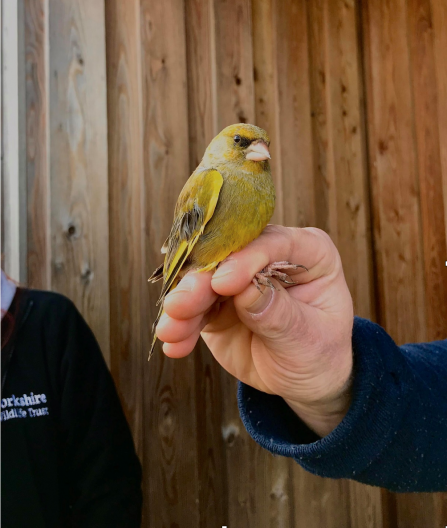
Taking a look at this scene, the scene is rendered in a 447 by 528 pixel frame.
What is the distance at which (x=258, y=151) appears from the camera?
1071 mm

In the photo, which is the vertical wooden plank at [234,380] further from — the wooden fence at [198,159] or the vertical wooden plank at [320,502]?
the vertical wooden plank at [320,502]

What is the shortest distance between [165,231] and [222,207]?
3.09ft

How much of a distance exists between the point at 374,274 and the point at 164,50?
5.40 ft

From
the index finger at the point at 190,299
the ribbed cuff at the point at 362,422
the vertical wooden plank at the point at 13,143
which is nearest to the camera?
the index finger at the point at 190,299

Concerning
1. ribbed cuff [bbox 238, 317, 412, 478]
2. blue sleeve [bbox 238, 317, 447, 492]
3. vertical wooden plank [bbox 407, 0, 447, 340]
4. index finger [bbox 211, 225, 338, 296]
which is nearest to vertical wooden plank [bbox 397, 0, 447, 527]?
vertical wooden plank [bbox 407, 0, 447, 340]

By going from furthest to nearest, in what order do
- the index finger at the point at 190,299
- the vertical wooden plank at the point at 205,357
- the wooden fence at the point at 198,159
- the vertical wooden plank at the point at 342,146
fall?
the vertical wooden plank at the point at 342,146
the vertical wooden plank at the point at 205,357
the wooden fence at the point at 198,159
the index finger at the point at 190,299

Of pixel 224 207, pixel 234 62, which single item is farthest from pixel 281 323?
pixel 234 62

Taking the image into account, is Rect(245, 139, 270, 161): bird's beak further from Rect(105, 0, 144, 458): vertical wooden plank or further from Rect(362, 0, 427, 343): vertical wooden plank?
Rect(362, 0, 427, 343): vertical wooden plank

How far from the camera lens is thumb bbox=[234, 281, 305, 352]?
890 mm

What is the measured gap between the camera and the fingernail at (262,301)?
0.89 metres

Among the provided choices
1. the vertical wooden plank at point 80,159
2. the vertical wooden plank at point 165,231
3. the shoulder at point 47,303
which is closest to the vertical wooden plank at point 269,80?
the vertical wooden plank at point 165,231

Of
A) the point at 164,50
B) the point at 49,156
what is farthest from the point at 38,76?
the point at 164,50

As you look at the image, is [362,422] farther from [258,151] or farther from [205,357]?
[205,357]

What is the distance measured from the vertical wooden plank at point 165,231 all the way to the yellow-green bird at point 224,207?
79cm
